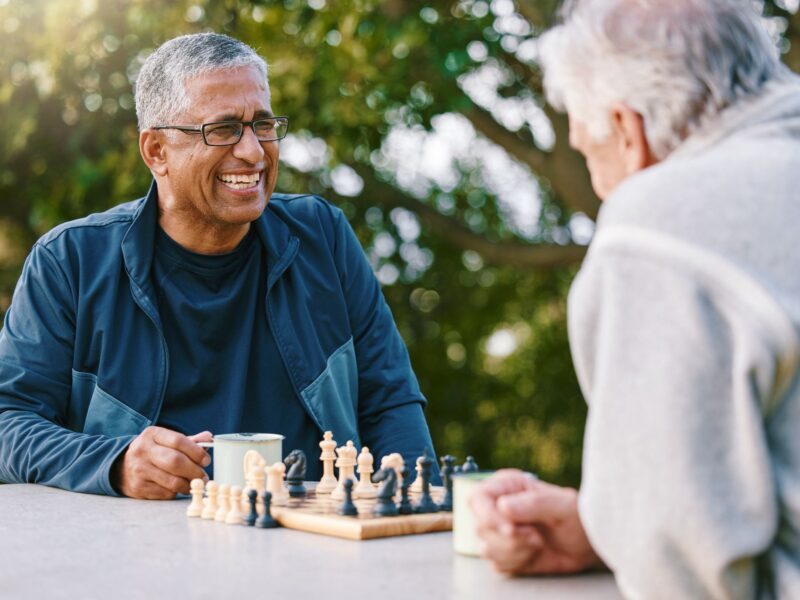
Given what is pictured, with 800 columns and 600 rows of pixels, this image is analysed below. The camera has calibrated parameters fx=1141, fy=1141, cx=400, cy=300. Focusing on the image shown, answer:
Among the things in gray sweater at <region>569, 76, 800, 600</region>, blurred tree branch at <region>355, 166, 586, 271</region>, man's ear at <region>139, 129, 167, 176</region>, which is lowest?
blurred tree branch at <region>355, 166, 586, 271</region>

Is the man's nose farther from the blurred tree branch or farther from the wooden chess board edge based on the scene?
the blurred tree branch

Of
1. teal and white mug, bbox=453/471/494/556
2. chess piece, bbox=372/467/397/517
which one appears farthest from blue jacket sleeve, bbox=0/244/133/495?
teal and white mug, bbox=453/471/494/556

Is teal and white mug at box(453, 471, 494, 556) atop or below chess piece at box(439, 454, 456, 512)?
atop

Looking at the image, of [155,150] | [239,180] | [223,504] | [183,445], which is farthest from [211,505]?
[155,150]

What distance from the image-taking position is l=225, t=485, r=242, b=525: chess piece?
2.30m

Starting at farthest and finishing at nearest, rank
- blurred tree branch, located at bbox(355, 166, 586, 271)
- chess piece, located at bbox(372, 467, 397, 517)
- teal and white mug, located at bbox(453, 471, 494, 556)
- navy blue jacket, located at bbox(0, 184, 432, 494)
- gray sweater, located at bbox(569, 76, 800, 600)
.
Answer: blurred tree branch, located at bbox(355, 166, 586, 271) → navy blue jacket, located at bbox(0, 184, 432, 494) → chess piece, located at bbox(372, 467, 397, 517) → teal and white mug, located at bbox(453, 471, 494, 556) → gray sweater, located at bbox(569, 76, 800, 600)

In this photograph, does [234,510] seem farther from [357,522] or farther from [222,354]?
[222,354]

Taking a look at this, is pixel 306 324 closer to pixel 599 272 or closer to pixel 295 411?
Result: pixel 295 411

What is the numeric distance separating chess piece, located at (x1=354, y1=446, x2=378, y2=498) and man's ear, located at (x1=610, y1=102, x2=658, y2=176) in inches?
38.3

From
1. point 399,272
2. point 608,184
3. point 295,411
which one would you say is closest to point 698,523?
point 608,184

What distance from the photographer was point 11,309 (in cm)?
316

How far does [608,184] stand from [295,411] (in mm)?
1558

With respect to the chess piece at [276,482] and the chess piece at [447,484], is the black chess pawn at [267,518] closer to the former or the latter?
the chess piece at [276,482]

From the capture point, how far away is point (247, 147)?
3.25 m
